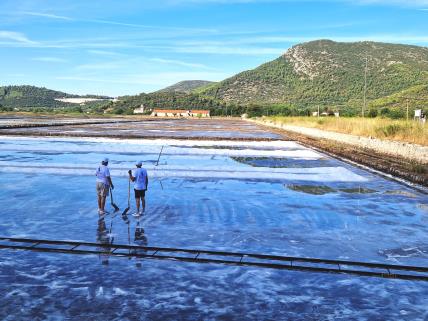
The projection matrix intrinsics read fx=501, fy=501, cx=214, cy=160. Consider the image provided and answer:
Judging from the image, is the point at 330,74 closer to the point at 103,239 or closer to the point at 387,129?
the point at 387,129

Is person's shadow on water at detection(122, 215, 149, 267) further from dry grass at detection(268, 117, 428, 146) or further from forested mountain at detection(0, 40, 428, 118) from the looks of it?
forested mountain at detection(0, 40, 428, 118)

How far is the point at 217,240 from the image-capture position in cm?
953

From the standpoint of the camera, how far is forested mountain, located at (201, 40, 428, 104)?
13262cm

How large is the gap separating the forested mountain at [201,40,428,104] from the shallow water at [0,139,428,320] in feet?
372

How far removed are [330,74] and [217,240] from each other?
15118 centimetres

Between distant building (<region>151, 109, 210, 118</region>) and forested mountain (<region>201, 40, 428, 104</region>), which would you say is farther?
distant building (<region>151, 109, 210, 118</region>)

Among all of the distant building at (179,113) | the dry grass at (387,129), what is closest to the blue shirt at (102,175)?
the dry grass at (387,129)

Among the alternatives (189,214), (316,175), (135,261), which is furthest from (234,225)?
(316,175)

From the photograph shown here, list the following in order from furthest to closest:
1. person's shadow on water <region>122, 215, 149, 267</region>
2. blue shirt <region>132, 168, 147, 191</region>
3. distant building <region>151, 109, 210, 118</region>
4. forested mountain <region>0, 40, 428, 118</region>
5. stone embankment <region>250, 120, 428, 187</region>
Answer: distant building <region>151, 109, 210, 118</region> < forested mountain <region>0, 40, 428, 118</region> < stone embankment <region>250, 120, 428, 187</region> < blue shirt <region>132, 168, 147, 191</region> < person's shadow on water <region>122, 215, 149, 267</region>

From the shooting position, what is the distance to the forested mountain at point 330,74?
132625 millimetres

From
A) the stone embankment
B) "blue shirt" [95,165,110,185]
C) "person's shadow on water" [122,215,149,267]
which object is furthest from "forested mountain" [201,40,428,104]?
"person's shadow on water" [122,215,149,267]

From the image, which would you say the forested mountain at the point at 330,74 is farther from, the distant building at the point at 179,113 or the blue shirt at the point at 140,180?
the blue shirt at the point at 140,180

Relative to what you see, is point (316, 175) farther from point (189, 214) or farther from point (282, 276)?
point (282, 276)

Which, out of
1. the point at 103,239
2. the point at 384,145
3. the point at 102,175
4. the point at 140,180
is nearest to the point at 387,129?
the point at 384,145
